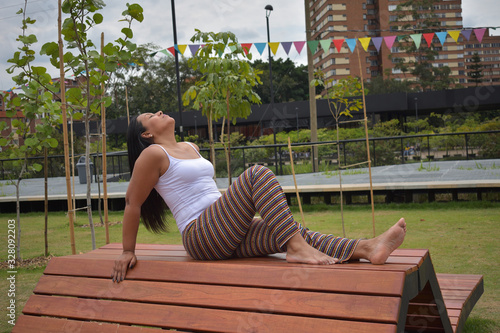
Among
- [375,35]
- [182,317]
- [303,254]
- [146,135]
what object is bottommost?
[182,317]

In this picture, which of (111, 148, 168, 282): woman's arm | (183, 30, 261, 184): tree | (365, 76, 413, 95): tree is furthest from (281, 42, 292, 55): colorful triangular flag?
(365, 76, 413, 95): tree

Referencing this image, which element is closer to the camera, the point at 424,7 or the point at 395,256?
the point at 395,256

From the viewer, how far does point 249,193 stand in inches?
93.7

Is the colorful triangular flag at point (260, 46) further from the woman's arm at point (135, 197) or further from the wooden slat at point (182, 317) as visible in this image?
the wooden slat at point (182, 317)

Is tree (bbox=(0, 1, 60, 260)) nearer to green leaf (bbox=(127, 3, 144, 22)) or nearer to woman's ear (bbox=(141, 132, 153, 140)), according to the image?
green leaf (bbox=(127, 3, 144, 22))

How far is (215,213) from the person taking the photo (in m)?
2.49

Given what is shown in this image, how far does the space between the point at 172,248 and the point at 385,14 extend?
171 feet

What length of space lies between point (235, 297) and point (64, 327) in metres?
0.96

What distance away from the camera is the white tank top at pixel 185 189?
→ 102 inches

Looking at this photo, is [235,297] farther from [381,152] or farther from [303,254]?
[381,152]

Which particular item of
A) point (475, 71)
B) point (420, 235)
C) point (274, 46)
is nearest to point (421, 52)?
point (475, 71)

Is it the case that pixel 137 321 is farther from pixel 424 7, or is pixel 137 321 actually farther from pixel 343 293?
pixel 424 7

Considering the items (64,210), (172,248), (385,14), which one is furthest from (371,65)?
(172,248)

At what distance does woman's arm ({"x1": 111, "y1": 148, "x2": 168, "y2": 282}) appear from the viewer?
8.13ft
